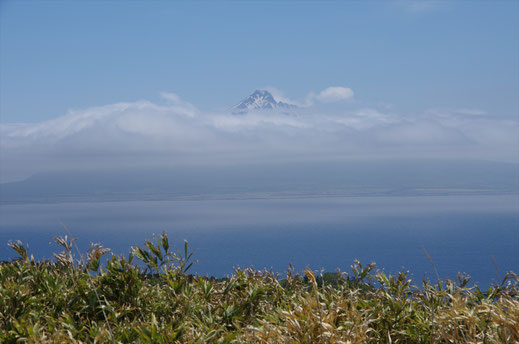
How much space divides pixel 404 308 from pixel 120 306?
475 cm

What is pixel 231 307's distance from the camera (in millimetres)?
7582

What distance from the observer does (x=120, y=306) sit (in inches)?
325

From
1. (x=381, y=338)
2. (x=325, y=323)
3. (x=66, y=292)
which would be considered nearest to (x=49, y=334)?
(x=66, y=292)

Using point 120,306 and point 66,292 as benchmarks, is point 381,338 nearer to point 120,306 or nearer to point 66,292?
point 120,306

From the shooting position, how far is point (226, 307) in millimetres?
7781

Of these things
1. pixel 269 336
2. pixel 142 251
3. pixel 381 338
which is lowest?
pixel 381 338

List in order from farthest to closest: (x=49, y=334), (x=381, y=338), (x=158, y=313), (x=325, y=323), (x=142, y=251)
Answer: (x=142, y=251) → (x=158, y=313) → (x=381, y=338) → (x=49, y=334) → (x=325, y=323)

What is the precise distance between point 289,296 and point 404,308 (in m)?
1.96

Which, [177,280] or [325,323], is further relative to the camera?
[177,280]

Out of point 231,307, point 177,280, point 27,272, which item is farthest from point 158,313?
point 27,272

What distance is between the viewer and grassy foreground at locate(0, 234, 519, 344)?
248 inches

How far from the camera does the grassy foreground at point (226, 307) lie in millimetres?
6297

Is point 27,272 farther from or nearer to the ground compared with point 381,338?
farther from the ground

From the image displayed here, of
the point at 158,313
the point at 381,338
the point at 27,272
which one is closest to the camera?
the point at 381,338
